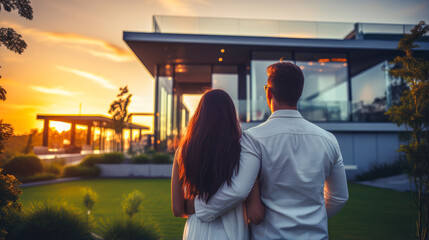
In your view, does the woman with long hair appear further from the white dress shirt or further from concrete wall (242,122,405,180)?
concrete wall (242,122,405,180)

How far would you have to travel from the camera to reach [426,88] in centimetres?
343

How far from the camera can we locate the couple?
1.43 metres

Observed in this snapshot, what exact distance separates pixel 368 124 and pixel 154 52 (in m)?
12.1

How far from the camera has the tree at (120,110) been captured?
21359mm

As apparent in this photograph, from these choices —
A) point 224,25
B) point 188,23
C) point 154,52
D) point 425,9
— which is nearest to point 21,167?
point 154,52

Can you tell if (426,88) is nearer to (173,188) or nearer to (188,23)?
(173,188)

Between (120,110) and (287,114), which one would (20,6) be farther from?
(120,110)

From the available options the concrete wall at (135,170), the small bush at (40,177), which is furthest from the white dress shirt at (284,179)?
the concrete wall at (135,170)

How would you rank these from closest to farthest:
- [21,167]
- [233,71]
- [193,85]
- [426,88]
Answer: [426,88], [21,167], [233,71], [193,85]

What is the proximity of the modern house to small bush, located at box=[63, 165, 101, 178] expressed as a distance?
14.2 ft

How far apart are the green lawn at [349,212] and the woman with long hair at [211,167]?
3010 mm

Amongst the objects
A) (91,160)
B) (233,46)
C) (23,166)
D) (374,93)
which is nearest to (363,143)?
(374,93)

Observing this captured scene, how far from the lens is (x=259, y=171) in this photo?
1.53 meters

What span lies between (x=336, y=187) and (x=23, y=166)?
1270 cm
